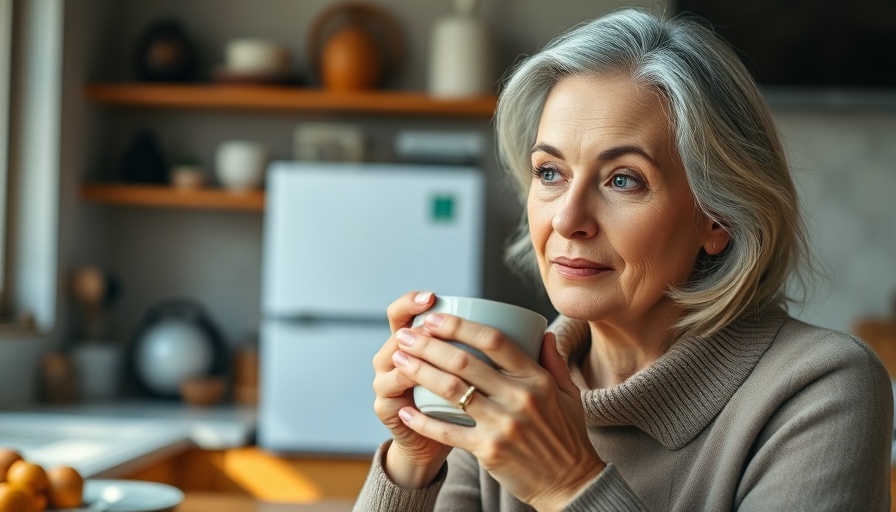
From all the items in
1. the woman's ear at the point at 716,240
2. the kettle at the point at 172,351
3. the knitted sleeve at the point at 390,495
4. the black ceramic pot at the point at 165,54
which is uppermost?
the black ceramic pot at the point at 165,54

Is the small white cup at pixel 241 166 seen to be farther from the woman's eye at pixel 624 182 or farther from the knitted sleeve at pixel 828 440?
the knitted sleeve at pixel 828 440

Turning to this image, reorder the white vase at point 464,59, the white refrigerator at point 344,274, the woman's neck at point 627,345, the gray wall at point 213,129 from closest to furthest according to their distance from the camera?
1. the woman's neck at point 627,345
2. the white refrigerator at point 344,274
3. the white vase at point 464,59
4. the gray wall at point 213,129

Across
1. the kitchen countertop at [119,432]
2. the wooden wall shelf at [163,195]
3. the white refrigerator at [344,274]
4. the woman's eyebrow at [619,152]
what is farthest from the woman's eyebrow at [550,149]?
the wooden wall shelf at [163,195]

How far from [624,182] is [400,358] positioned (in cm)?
34

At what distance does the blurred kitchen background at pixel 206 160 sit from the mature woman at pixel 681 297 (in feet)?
6.79

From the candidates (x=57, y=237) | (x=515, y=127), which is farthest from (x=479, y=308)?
(x=57, y=237)

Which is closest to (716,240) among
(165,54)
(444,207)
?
(444,207)

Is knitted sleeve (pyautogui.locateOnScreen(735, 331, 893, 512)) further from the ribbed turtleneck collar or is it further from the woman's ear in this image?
the woman's ear

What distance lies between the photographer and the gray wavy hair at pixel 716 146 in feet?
3.71

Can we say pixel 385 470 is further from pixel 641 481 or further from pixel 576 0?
pixel 576 0

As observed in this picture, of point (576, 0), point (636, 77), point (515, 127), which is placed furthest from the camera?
point (576, 0)

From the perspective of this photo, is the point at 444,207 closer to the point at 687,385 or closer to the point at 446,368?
the point at 687,385

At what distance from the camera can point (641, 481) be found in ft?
3.83

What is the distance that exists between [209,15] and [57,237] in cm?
96
